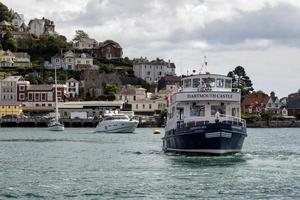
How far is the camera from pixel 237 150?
6041 centimetres

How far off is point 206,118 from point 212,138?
318cm

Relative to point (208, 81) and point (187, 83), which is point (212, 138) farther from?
point (187, 83)

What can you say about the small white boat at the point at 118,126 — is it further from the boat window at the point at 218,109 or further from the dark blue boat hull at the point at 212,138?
the dark blue boat hull at the point at 212,138

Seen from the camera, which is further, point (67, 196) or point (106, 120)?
point (106, 120)

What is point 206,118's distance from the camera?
60312 mm

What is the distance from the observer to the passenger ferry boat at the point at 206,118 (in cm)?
5766

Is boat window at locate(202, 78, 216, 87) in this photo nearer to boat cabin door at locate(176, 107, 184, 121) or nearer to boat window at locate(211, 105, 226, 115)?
boat window at locate(211, 105, 226, 115)

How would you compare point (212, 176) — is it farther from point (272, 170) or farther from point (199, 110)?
point (199, 110)

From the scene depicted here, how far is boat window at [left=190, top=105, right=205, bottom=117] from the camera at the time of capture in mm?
62062

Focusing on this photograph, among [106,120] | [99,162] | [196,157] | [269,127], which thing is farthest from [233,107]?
[269,127]

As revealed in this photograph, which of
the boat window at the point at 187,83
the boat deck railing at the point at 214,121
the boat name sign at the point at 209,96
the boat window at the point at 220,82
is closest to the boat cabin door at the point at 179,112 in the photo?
the boat name sign at the point at 209,96

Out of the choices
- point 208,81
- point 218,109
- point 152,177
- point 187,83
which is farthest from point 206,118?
point 152,177

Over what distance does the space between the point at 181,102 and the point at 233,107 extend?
4.26 meters

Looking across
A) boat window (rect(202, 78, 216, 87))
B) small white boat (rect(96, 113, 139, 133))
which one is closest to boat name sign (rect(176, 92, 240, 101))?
boat window (rect(202, 78, 216, 87))
